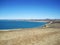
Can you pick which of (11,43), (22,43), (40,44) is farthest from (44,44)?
(11,43)

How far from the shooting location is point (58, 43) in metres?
5.30

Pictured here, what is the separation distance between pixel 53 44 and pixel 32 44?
88 centimetres

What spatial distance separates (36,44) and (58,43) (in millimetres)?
957

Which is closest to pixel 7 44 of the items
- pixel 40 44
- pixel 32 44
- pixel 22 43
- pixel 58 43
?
pixel 22 43

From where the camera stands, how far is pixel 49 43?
5.33 meters

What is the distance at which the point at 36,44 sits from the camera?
518cm

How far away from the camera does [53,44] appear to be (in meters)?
5.17

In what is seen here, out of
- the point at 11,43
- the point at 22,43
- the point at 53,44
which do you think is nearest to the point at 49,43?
the point at 53,44

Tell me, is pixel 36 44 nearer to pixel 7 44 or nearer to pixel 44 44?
pixel 44 44

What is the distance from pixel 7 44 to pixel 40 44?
1391 millimetres

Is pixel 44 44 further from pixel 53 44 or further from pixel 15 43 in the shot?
pixel 15 43

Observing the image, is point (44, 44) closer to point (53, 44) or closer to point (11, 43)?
point (53, 44)

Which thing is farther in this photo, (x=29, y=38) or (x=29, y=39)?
(x=29, y=38)

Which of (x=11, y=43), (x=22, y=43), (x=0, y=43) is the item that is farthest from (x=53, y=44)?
(x=0, y=43)
